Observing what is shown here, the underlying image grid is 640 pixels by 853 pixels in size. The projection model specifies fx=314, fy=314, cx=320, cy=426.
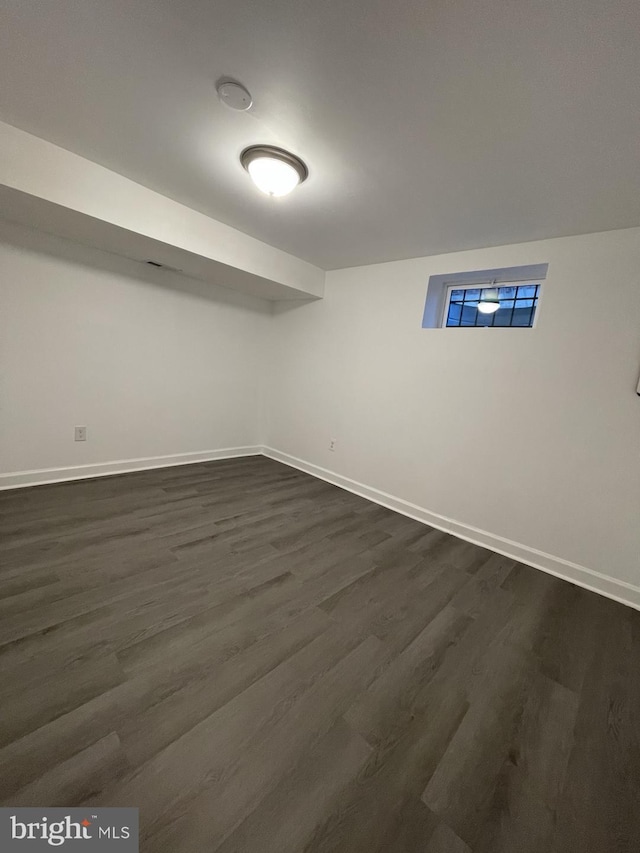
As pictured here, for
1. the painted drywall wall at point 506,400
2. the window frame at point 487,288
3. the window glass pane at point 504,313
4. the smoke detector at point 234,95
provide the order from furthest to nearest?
the window glass pane at point 504,313, the window frame at point 487,288, the painted drywall wall at point 506,400, the smoke detector at point 234,95

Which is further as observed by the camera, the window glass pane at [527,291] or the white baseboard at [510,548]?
the window glass pane at [527,291]

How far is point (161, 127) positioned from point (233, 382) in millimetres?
2663

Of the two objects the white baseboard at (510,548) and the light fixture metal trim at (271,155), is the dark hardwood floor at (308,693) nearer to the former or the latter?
the white baseboard at (510,548)

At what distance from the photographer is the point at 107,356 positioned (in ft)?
9.77

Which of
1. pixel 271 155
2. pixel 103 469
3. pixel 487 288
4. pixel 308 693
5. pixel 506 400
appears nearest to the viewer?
pixel 308 693

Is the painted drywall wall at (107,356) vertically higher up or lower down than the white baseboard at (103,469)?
higher up

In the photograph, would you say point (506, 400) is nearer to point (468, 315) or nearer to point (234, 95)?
point (468, 315)

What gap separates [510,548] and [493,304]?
79.5 inches

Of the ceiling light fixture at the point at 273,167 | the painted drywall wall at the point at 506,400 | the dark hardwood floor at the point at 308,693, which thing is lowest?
the dark hardwood floor at the point at 308,693

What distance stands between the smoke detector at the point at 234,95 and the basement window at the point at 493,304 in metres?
2.13

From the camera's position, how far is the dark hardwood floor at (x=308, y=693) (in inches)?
35.7

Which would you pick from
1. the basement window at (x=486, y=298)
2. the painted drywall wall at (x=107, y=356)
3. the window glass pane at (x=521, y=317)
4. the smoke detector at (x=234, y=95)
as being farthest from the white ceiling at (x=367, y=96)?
the painted drywall wall at (x=107, y=356)

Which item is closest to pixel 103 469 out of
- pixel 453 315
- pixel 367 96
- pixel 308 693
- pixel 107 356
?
pixel 107 356

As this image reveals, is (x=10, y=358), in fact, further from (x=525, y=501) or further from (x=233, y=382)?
(x=525, y=501)
